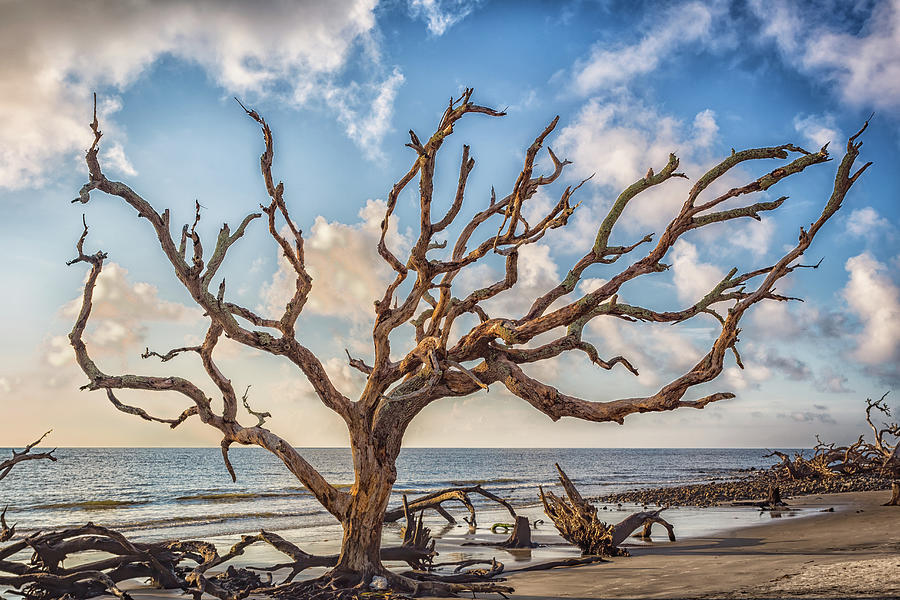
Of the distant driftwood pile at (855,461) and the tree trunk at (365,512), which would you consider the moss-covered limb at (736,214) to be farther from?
the distant driftwood pile at (855,461)

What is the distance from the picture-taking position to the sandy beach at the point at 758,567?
8.27m

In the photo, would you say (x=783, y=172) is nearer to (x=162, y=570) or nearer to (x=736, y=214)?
(x=736, y=214)

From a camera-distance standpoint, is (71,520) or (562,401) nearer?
(562,401)

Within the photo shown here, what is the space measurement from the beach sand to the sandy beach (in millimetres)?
15

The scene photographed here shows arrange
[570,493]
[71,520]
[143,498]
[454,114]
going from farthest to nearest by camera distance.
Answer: [143,498], [71,520], [570,493], [454,114]

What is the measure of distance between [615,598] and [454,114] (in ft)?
22.3

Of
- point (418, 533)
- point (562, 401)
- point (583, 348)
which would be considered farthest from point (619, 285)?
point (418, 533)

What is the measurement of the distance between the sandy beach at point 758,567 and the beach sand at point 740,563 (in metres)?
0.02

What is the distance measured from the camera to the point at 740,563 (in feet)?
38.1

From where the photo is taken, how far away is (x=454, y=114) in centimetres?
777

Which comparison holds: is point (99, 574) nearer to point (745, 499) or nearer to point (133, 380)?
point (133, 380)

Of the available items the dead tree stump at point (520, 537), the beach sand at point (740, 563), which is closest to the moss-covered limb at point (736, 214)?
the beach sand at point (740, 563)

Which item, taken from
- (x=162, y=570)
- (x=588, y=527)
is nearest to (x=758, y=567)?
(x=588, y=527)

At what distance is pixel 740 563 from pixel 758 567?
872 mm
